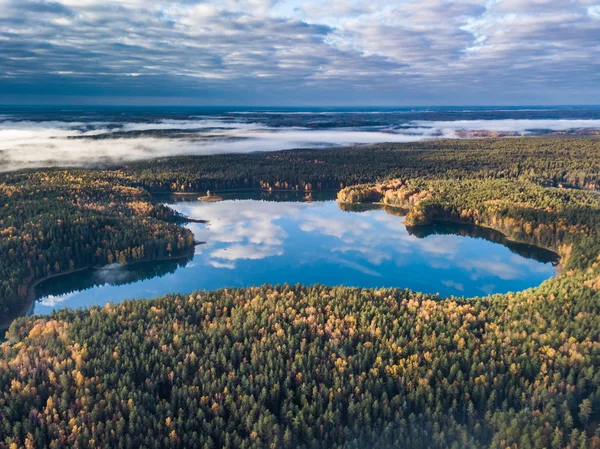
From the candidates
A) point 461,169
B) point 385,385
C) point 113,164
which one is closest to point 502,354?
point 385,385

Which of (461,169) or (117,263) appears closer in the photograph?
(117,263)

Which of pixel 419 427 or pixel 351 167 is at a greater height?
pixel 351 167

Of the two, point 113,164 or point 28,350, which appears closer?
point 28,350

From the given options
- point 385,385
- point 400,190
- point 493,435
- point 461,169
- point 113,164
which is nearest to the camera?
point 493,435

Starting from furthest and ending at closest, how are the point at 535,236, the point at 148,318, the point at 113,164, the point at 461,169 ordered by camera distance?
the point at 113,164 → the point at 461,169 → the point at 535,236 → the point at 148,318

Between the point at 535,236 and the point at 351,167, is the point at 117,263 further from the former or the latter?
the point at 351,167

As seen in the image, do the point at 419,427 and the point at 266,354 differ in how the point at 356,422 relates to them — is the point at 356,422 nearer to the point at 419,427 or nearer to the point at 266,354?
the point at 419,427

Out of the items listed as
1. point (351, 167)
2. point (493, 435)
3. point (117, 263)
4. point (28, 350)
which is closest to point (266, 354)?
point (493, 435)

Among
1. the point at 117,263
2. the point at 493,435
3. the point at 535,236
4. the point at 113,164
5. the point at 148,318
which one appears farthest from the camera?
the point at 113,164

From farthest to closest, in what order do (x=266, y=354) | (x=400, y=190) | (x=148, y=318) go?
(x=400, y=190), (x=148, y=318), (x=266, y=354)
